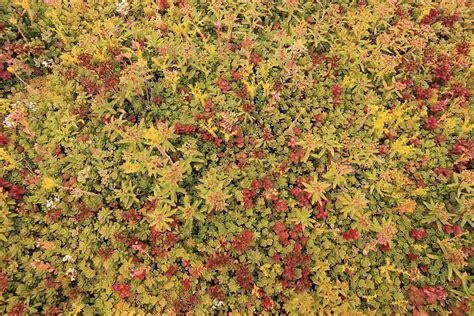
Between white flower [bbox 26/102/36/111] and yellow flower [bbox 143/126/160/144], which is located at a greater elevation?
yellow flower [bbox 143/126/160/144]

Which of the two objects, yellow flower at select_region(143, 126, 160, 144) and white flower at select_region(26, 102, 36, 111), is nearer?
yellow flower at select_region(143, 126, 160, 144)

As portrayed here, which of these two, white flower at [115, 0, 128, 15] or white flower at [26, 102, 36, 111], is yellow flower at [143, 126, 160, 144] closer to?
white flower at [26, 102, 36, 111]

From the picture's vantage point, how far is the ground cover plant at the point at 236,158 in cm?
494

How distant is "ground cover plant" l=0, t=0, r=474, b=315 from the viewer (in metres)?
4.94

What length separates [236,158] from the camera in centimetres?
559

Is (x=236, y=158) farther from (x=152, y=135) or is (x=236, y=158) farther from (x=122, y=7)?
(x=122, y=7)

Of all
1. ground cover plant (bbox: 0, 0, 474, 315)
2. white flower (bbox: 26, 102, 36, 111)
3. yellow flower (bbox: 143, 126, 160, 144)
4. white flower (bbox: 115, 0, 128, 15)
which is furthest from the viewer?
white flower (bbox: 115, 0, 128, 15)

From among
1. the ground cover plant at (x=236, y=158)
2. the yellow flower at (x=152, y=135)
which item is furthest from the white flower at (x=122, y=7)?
the yellow flower at (x=152, y=135)

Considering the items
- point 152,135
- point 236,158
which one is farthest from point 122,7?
point 236,158

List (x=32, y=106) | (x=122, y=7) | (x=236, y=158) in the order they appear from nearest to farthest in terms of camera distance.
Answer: (x=236, y=158) < (x=32, y=106) < (x=122, y=7)

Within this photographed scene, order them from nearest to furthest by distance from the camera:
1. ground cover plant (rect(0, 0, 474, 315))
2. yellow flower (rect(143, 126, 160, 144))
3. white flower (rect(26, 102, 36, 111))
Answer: yellow flower (rect(143, 126, 160, 144)) → ground cover plant (rect(0, 0, 474, 315)) → white flower (rect(26, 102, 36, 111))

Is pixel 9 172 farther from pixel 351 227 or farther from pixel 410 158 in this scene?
pixel 410 158

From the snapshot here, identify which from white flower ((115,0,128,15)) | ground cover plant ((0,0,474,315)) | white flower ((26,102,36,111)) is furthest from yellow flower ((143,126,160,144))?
white flower ((115,0,128,15))

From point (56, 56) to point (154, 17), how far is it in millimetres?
1965
